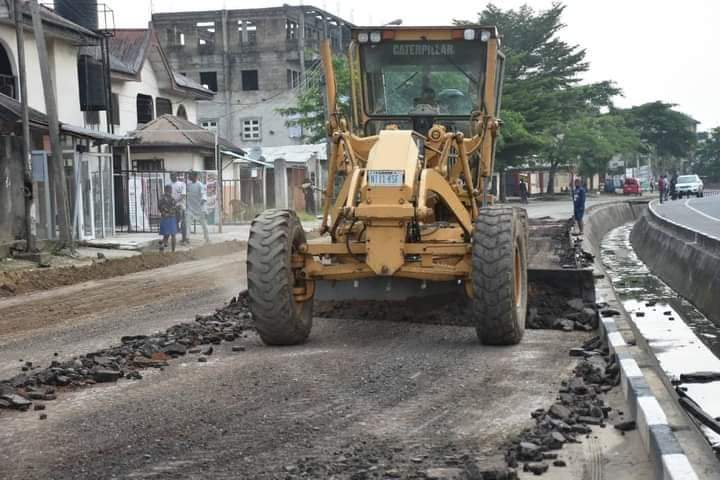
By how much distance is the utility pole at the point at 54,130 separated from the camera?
22125mm

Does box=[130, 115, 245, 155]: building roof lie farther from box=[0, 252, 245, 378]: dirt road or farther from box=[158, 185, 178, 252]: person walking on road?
box=[0, 252, 245, 378]: dirt road

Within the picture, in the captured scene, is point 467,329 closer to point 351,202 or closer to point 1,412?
point 351,202

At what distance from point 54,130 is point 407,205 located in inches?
571

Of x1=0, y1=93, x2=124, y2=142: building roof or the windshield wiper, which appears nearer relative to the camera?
the windshield wiper

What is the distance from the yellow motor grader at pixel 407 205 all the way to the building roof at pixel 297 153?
126 feet

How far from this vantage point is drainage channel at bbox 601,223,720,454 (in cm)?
939

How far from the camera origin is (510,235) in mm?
10062

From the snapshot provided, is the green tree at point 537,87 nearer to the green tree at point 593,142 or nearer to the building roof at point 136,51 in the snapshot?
the green tree at point 593,142

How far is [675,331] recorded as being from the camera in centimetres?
1417

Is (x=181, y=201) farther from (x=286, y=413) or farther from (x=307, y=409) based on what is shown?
(x=286, y=413)

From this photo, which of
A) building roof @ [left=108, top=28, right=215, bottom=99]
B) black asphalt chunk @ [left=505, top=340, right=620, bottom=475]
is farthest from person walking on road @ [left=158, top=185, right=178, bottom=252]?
black asphalt chunk @ [left=505, top=340, right=620, bottom=475]

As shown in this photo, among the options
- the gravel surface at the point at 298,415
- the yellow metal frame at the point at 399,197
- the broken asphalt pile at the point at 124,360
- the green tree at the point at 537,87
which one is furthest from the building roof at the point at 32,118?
the green tree at the point at 537,87

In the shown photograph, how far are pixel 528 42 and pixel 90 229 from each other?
46797 millimetres

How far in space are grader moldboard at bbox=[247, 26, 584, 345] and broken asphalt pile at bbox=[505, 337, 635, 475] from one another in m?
1.42
